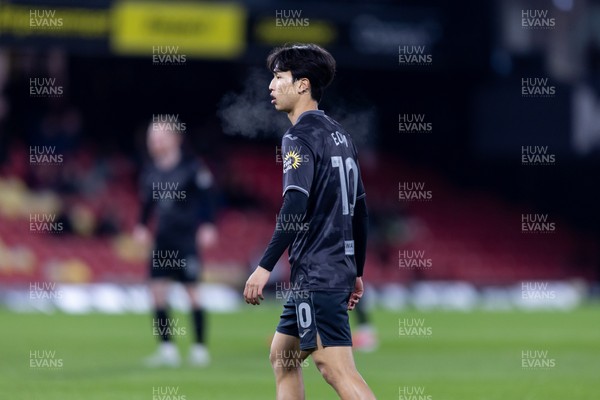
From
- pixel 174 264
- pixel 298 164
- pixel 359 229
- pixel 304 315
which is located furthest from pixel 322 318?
pixel 174 264

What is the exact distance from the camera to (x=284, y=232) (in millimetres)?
6664

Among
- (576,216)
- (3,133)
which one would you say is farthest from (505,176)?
(3,133)

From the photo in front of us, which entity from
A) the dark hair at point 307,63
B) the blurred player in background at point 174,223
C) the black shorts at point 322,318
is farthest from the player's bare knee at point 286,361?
the blurred player in background at point 174,223

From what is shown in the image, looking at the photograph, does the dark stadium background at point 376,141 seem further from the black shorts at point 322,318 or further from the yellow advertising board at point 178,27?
the black shorts at point 322,318

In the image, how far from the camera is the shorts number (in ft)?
22.1

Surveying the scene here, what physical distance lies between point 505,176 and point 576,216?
239cm

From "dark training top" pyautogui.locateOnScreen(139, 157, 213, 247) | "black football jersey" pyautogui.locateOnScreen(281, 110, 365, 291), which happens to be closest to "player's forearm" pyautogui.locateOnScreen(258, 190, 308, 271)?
"black football jersey" pyautogui.locateOnScreen(281, 110, 365, 291)

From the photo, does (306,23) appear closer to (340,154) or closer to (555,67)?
(555,67)

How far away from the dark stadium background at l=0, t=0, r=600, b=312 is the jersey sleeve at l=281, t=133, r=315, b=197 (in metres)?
17.9

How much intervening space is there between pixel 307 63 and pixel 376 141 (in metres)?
27.1

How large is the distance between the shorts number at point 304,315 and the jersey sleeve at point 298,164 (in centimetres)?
61

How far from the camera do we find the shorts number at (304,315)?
6.74m

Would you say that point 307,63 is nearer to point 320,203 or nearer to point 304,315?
point 320,203

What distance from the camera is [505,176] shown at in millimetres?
34469
